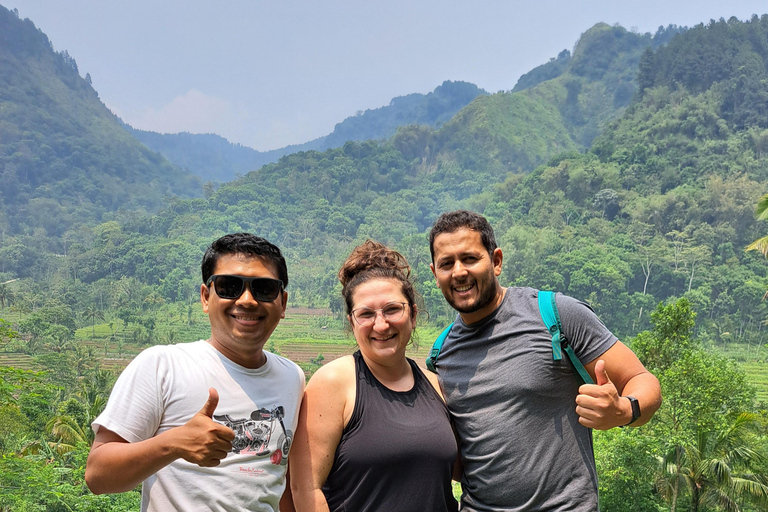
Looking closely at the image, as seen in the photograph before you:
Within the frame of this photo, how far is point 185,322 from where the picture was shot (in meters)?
62.4

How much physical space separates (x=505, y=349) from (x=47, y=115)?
130386 mm

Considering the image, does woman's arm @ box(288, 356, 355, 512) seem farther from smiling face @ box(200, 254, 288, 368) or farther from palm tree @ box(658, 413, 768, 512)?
palm tree @ box(658, 413, 768, 512)

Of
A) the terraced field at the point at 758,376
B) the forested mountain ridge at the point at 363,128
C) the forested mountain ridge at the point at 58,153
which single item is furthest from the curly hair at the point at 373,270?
the forested mountain ridge at the point at 363,128

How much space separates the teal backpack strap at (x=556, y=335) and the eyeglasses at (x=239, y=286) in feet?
3.05

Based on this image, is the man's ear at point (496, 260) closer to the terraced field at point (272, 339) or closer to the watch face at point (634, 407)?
the watch face at point (634, 407)

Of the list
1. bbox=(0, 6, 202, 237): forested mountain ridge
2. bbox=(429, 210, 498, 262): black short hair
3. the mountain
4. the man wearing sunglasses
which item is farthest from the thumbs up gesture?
the mountain

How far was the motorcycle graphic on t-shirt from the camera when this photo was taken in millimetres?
1848

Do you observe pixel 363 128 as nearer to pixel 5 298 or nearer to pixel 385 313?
pixel 5 298

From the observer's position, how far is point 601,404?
1.84m

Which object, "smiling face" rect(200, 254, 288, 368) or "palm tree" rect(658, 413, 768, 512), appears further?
"palm tree" rect(658, 413, 768, 512)

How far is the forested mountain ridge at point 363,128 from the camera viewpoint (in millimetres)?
168500

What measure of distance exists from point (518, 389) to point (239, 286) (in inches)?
38.7

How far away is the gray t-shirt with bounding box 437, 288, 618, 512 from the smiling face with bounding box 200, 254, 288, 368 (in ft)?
2.34

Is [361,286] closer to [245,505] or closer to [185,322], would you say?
[245,505]
